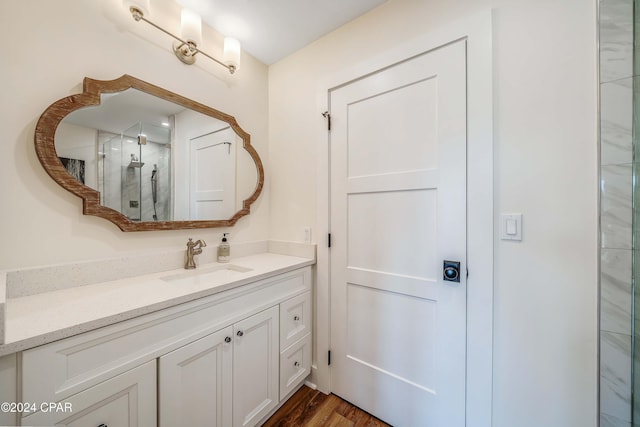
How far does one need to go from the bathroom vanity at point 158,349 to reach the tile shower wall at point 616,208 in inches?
54.9

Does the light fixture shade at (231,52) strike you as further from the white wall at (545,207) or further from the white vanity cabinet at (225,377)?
the white vanity cabinet at (225,377)

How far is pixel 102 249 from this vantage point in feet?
3.82

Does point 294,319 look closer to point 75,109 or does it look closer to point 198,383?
point 198,383

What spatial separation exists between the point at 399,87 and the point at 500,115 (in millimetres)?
526

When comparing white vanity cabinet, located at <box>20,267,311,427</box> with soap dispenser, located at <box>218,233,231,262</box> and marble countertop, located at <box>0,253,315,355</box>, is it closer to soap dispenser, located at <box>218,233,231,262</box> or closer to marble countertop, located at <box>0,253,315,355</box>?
marble countertop, located at <box>0,253,315,355</box>

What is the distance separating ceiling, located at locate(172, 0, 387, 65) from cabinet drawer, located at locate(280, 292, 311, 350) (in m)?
1.82

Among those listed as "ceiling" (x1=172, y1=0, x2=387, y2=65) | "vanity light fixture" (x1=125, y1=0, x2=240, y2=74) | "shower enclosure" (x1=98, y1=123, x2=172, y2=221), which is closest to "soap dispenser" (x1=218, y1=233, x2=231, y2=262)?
"shower enclosure" (x1=98, y1=123, x2=172, y2=221)

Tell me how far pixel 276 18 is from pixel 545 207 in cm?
182

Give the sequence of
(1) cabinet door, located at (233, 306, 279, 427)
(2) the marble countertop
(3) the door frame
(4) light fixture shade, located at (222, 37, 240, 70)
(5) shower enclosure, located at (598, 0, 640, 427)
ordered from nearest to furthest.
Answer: (2) the marble countertop → (5) shower enclosure, located at (598, 0, 640, 427) → (3) the door frame → (1) cabinet door, located at (233, 306, 279, 427) → (4) light fixture shade, located at (222, 37, 240, 70)

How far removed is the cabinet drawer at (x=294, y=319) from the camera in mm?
1437

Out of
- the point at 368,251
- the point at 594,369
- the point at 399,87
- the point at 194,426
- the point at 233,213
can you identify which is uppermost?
the point at 399,87

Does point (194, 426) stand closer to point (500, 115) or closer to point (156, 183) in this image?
point (156, 183)

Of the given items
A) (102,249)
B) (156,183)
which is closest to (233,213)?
(156,183)

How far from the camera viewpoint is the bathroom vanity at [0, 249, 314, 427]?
68cm
